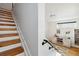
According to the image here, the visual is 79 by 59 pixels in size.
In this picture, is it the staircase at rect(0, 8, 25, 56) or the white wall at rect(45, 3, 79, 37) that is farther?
the staircase at rect(0, 8, 25, 56)

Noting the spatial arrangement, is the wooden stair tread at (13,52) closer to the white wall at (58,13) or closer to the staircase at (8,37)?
the staircase at (8,37)


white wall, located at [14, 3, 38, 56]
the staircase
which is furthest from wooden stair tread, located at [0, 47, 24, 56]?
white wall, located at [14, 3, 38, 56]

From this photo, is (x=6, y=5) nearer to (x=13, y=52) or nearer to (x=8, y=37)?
(x=8, y=37)

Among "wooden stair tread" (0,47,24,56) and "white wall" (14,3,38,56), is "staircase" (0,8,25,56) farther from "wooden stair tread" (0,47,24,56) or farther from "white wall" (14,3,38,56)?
"white wall" (14,3,38,56)

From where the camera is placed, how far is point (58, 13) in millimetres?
1384

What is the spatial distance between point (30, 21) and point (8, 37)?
399mm

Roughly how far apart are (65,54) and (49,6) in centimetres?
63

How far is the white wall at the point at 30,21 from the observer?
151 centimetres

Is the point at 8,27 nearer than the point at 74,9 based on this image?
No

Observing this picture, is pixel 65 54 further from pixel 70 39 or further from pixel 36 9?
pixel 36 9

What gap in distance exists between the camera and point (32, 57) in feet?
4.81

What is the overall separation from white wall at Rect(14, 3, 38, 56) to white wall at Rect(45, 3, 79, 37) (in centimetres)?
18

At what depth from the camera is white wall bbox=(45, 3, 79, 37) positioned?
1.36m

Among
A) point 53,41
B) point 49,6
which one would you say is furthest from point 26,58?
point 49,6
